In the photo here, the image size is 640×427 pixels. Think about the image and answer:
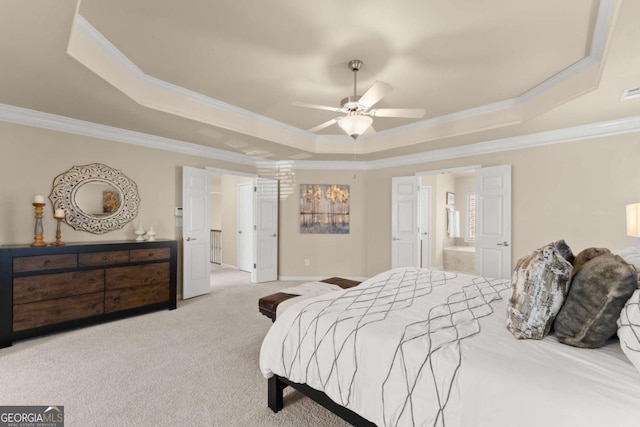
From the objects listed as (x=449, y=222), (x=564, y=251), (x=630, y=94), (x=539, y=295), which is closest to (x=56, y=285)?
(x=539, y=295)

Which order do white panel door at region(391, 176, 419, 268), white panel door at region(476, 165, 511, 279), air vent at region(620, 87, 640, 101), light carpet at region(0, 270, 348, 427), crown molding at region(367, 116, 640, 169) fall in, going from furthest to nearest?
1. white panel door at region(391, 176, 419, 268)
2. white panel door at region(476, 165, 511, 279)
3. crown molding at region(367, 116, 640, 169)
4. air vent at region(620, 87, 640, 101)
5. light carpet at region(0, 270, 348, 427)

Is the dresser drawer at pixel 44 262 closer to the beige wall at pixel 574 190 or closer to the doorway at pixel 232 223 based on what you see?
the doorway at pixel 232 223

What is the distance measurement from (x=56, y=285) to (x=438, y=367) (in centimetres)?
384

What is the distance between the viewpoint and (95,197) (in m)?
3.83

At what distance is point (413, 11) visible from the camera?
2107 mm

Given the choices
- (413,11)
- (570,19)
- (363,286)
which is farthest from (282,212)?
(570,19)

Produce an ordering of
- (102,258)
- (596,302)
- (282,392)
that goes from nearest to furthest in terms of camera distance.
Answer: (596,302)
(282,392)
(102,258)

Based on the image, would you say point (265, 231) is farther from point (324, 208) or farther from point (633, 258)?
point (633, 258)

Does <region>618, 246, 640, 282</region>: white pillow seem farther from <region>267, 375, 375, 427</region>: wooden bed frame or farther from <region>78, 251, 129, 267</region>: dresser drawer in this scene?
<region>78, 251, 129, 267</region>: dresser drawer

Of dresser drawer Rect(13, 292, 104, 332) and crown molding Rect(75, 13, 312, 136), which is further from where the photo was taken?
dresser drawer Rect(13, 292, 104, 332)

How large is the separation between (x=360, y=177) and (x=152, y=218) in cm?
379

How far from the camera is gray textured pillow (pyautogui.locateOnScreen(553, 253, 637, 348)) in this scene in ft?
3.97

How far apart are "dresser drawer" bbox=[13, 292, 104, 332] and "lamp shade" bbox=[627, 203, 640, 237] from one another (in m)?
5.67

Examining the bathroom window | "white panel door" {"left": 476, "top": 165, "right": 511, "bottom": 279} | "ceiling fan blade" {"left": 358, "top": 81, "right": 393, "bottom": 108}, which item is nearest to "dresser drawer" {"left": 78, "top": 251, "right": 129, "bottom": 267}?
"ceiling fan blade" {"left": 358, "top": 81, "right": 393, "bottom": 108}
